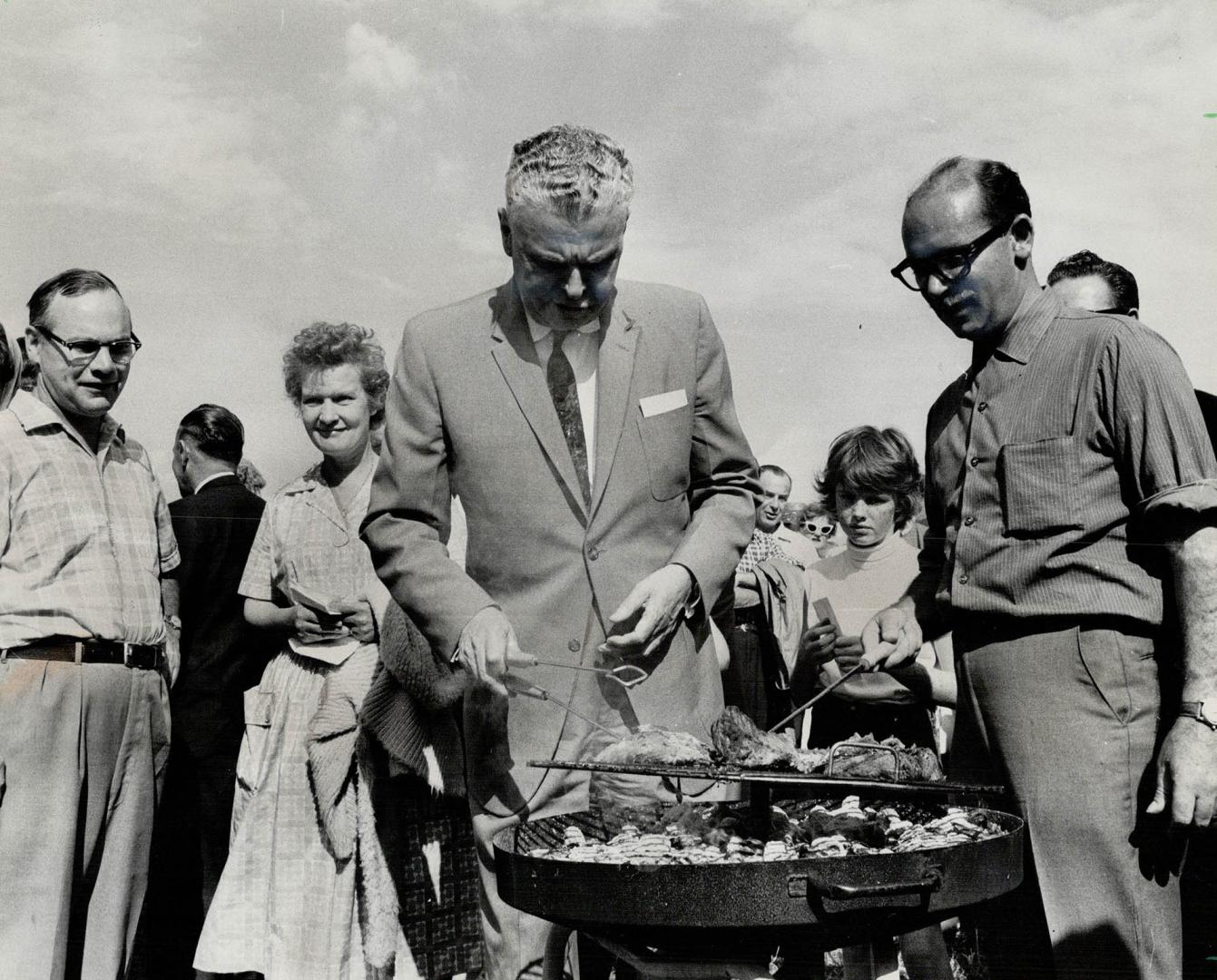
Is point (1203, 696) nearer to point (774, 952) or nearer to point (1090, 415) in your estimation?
point (1090, 415)

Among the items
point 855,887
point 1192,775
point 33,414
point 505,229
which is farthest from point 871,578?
point 33,414

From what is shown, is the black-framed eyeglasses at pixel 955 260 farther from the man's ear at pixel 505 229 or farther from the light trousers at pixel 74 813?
the light trousers at pixel 74 813

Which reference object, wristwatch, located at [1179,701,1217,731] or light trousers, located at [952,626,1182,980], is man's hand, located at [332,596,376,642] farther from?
wristwatch, located at [1179,701,1217,731]

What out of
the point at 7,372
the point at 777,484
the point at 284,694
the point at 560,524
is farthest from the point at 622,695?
the point at 777,484

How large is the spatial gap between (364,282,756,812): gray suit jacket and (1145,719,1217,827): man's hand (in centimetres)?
107

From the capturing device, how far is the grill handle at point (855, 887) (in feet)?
7.57

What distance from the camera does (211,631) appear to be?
5.39 metres

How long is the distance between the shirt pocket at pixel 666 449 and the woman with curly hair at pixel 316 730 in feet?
5.18

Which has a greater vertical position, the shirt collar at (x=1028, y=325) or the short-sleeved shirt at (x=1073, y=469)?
the shirt collar at (x=1028, y=325)

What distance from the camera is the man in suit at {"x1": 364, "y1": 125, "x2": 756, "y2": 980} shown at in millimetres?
3094

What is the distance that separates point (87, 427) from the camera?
4227mm

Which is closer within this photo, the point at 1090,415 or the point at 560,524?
the point at 1090,415

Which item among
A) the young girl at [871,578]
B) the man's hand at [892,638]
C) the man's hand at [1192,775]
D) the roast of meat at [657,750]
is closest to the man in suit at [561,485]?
the roast of meat at [657,750]

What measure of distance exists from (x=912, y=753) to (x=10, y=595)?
2670 mm
